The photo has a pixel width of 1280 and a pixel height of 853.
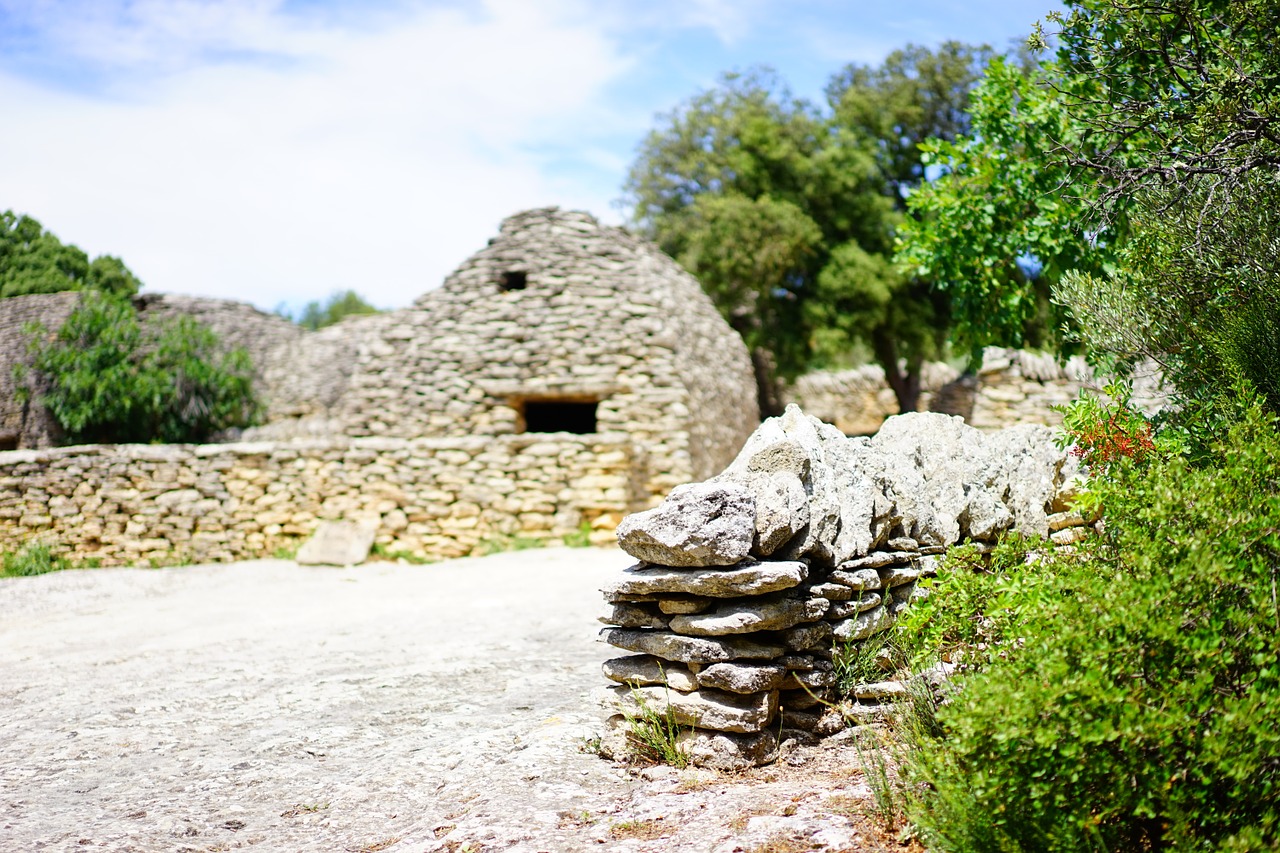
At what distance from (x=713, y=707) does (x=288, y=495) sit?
820 centimetres

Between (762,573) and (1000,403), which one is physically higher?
(1000,403)

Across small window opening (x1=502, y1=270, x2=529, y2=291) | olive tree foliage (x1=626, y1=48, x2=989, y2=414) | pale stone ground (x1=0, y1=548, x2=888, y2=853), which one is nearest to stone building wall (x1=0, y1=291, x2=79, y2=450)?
small window opening (x1=502, y1=270, x2=529, y2=291)

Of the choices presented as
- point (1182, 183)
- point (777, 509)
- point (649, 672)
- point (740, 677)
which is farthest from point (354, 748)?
point (1182, 183)

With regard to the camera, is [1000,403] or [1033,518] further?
[1000,403]

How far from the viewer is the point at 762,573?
11.3 feet

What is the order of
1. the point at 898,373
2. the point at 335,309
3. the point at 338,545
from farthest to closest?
the point at 335,309, the point at 898,373, the point at 338,545

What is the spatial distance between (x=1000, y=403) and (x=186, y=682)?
10.8 m

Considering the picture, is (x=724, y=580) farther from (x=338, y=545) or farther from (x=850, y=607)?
(x=338, y=545)

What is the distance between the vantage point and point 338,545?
10.0 metres

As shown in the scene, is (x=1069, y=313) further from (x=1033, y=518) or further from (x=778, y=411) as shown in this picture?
(x=778, y=411)

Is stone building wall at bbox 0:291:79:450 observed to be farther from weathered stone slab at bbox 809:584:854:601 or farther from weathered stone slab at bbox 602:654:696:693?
weathered stone slab at bbox 809:584:854:601

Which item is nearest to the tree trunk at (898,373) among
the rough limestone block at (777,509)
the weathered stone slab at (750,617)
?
the rough limestone block at (777,509)

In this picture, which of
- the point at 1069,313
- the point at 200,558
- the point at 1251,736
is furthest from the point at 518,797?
the point at 200,558

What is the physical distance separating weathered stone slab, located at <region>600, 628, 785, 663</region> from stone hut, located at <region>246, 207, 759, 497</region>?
7402mm
